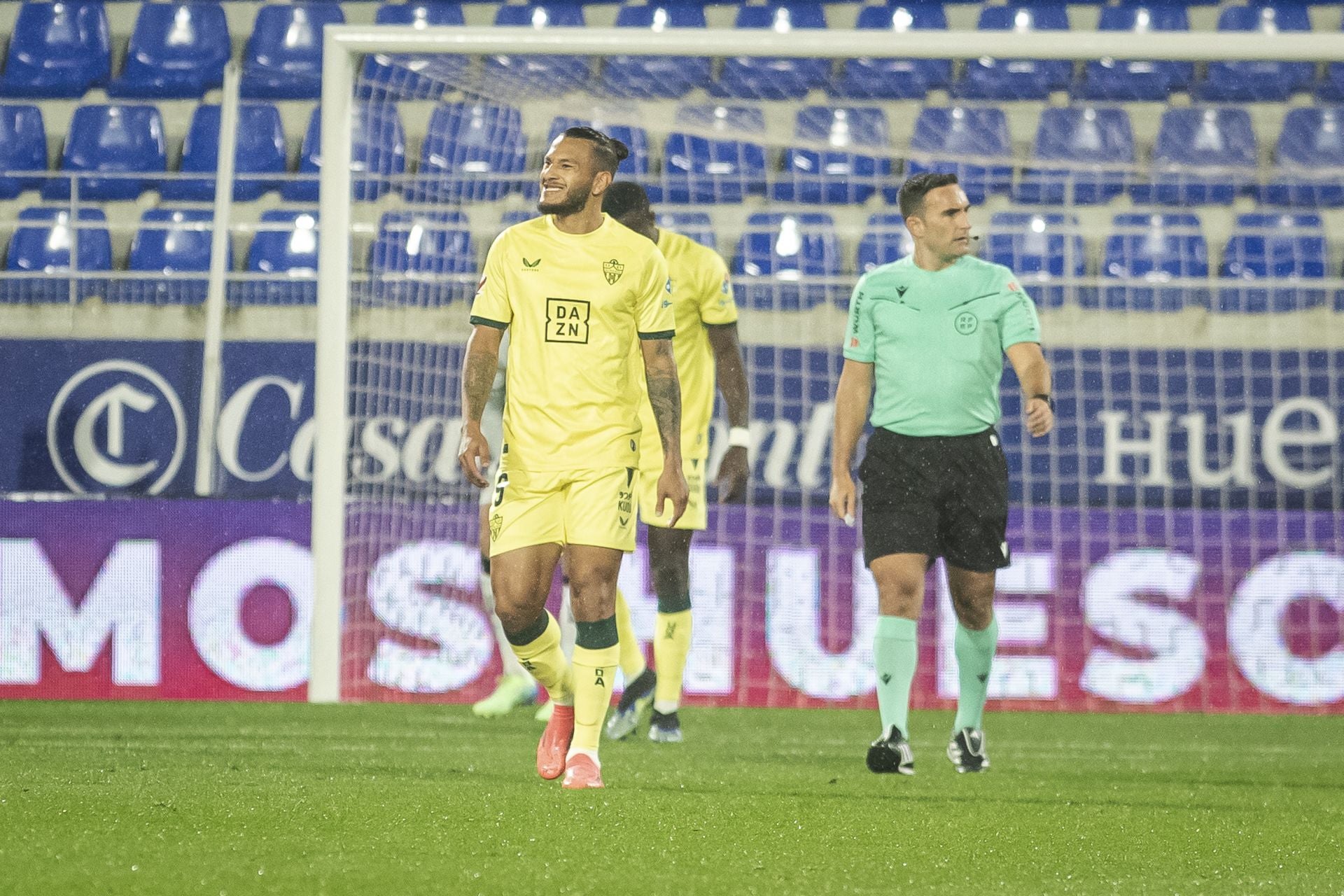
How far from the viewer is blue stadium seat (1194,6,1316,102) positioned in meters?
10.6

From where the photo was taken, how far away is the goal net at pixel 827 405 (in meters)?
7.35

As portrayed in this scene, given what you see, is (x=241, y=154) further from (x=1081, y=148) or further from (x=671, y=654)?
(x=671, y=654)

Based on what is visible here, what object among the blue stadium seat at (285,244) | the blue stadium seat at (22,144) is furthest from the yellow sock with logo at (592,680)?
the blue stadium seat at (22,144)

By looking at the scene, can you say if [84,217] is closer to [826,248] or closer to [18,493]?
[18,493]

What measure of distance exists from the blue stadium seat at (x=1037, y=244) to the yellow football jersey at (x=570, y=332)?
5126mm

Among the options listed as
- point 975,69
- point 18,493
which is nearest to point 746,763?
point 18,493

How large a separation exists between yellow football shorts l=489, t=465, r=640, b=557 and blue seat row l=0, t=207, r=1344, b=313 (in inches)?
153

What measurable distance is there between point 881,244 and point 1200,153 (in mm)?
2198

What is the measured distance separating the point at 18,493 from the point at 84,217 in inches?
128

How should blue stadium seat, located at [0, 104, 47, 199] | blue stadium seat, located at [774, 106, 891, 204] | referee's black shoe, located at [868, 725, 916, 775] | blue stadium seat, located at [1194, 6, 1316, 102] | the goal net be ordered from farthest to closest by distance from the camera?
blue stadium seat, located at [0, 104, 47, 199] < blue stadium seat, located at [1194, 6, 1316, 102] < blue stadium seat, located at [774, 106, 891, 204] < the goal net < referee's black shoe, located at [868, 725, 916, 775]

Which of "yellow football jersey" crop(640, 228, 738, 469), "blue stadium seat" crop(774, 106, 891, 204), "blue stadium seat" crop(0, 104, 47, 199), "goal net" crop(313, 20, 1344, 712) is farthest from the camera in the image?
"blue stadium seat" crop(0, 104, 47, 199)

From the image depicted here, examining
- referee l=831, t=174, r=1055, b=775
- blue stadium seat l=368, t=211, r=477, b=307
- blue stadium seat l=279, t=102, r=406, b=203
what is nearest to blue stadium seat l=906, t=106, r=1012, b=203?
blue stadium seat l=368, t=211, r=477, b=307

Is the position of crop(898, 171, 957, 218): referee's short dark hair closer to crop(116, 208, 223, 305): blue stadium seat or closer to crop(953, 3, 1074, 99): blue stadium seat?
crop(953, 3, 1074, 99): blue stadium seat

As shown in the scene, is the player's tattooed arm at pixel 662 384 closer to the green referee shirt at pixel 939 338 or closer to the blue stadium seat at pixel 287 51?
the green referee shirt at pixel 939 338
